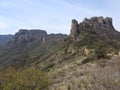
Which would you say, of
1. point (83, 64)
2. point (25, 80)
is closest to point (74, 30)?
point (83, 64)

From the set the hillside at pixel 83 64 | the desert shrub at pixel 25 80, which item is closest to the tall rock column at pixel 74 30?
the hillside at pixel 83 64

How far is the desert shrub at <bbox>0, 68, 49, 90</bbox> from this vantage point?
173ft

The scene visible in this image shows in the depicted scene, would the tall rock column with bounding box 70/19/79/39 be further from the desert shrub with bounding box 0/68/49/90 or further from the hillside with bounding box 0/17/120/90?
the desert shrub with bounding box 0/68/49/90

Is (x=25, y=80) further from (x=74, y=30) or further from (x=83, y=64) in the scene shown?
(x=74, y=30)

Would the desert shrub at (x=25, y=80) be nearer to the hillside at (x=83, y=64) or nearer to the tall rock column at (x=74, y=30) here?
the hillside at (x=83, y=64)

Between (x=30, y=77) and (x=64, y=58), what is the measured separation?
102m

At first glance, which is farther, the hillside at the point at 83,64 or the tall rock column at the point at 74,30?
the tall rock column at the point at 74,30

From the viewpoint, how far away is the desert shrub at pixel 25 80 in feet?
173

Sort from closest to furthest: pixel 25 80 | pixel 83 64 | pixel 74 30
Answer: pixel 25 80 < pixel 83 64 < pixel 74 30

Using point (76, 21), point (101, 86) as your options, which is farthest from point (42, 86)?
point (76, 21)

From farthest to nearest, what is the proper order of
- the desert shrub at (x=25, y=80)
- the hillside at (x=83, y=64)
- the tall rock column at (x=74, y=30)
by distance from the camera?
1. the tall rock column at (x=74, y=30)
2. the desert shrub at (x=25, y=80)
3. the hillside at (x=83, y=64)

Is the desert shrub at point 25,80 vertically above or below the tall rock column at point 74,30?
below

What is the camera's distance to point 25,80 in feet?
175

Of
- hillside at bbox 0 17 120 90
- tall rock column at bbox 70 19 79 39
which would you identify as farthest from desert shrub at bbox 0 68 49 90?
tall rock column at bbox 70 19 79 39
